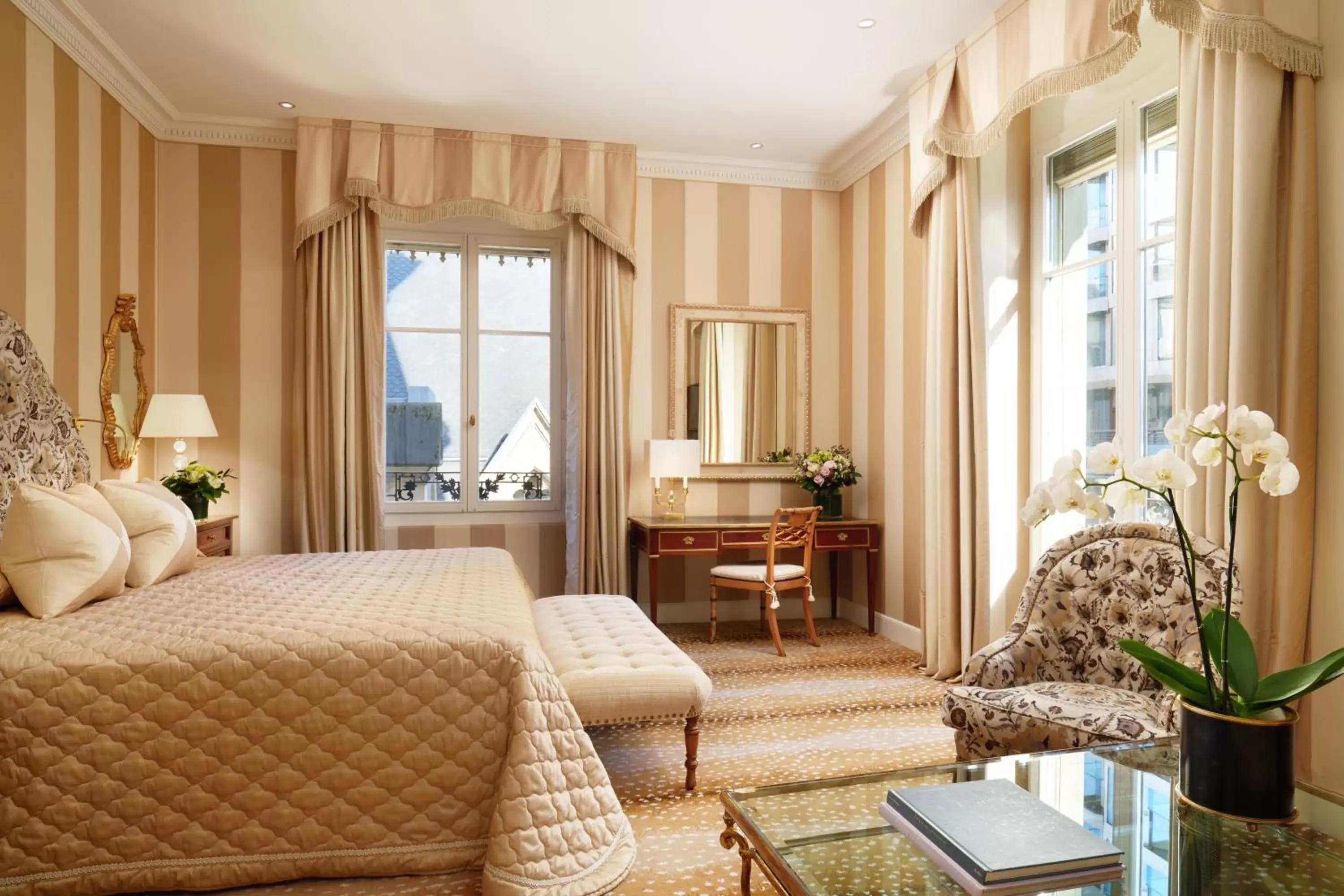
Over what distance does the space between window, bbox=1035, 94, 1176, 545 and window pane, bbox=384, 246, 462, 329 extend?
3397 mm

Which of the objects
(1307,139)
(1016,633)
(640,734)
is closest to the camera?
(1307,139)

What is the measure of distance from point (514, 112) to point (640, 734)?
3.38m

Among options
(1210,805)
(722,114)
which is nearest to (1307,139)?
(1210,805)

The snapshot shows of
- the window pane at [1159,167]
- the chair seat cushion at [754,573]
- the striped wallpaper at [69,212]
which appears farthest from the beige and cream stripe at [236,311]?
the window pane at [1159,167]

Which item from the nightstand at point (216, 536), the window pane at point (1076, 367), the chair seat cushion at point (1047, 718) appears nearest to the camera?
the chair seat cushion at point (1047, 718)

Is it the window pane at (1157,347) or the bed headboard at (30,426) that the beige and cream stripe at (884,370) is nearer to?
the window pane at (1157,347)

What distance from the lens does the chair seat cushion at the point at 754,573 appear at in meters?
4.40

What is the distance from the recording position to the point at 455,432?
511cm

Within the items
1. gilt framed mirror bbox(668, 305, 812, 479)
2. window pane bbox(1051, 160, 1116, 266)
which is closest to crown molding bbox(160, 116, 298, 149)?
gilt framed mirror bbox(668, 305, 812, 479)

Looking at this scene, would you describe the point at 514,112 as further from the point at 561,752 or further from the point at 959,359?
the point at 561,752

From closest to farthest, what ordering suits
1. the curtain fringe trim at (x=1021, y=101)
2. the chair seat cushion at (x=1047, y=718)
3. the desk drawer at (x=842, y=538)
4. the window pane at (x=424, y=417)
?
1. the chair seat cushion at (x=1047, y=718)
2. the curtain fringe trim at (x=1021, y=101)
3. the desk drawer at (x=842, y=538)
4. the window pane at (x=424, y=417)

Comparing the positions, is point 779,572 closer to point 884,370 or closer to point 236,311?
point 884,370

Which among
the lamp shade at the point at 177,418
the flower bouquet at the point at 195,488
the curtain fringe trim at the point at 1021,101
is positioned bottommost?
the flower bouquet at the point at 195,488

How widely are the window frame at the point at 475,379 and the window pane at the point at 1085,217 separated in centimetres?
288
